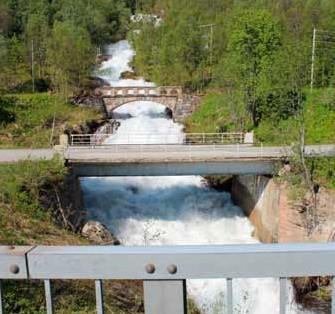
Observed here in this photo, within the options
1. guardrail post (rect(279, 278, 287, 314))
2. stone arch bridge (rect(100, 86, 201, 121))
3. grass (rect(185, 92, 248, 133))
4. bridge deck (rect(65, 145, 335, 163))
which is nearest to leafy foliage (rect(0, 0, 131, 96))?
stone arch bridge (rect(100, 86, 201, 121))

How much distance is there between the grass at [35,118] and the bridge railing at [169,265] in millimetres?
26493

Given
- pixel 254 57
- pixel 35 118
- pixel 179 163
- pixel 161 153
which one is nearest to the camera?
pixel 179 163

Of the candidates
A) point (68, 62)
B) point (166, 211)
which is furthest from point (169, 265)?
point (68, 62)

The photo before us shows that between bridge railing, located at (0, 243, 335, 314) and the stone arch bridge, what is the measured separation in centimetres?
3678

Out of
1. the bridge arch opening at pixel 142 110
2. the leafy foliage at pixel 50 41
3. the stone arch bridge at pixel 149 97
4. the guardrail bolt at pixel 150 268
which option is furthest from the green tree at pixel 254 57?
the guardrail bolt at pixel 150 268

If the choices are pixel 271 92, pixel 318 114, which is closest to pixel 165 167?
pixel 271 92

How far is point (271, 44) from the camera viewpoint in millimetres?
29547

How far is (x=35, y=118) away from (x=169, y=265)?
33.6m

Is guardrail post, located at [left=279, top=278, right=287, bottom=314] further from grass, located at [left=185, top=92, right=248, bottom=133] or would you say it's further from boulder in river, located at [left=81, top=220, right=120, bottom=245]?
grass, located at [left=185, top=92, right=248, bottom=133]

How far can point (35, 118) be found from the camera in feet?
112

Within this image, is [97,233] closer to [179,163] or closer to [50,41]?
[179,163]

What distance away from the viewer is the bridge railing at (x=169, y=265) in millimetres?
2021

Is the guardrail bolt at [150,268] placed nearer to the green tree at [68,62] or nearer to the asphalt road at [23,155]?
the asphalt road at [23,155]

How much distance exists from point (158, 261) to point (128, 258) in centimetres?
12
